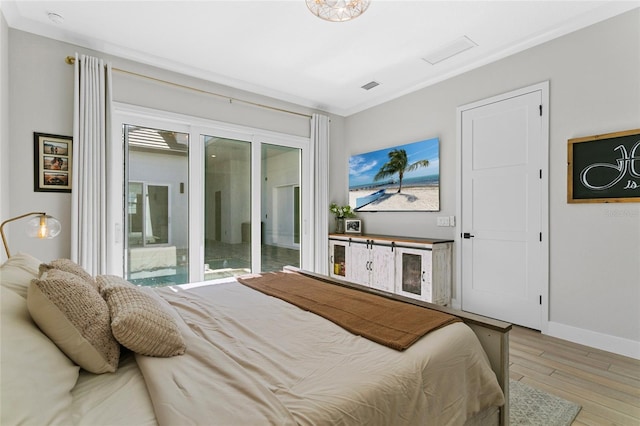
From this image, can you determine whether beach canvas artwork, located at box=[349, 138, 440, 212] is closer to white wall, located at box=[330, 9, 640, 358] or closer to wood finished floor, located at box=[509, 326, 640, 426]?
white wall, located at box=[330, 9, 640, 358]

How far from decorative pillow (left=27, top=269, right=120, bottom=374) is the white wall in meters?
3.47

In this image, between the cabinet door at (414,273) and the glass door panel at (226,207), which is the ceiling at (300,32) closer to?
the glass door panel at (226,207)

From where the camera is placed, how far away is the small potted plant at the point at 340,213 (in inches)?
193

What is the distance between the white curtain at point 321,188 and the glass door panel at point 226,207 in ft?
3.26

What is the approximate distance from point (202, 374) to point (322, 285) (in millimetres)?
1287

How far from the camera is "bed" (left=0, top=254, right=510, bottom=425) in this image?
2.81 ft

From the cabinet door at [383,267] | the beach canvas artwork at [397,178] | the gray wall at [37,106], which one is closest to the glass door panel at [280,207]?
the beach canvas artwork at [397,178]

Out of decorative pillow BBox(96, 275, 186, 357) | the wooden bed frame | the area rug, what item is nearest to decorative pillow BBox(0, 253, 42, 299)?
decorative pillow BBox(96, 275, 186, 357)

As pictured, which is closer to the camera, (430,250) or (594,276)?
(594,276)

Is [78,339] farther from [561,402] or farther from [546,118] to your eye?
[546,118]

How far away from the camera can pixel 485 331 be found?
1.56 m

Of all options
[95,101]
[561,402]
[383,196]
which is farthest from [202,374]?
[383,196]

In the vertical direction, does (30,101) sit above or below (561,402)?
above

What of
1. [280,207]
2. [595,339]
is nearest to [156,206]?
[280,207]
